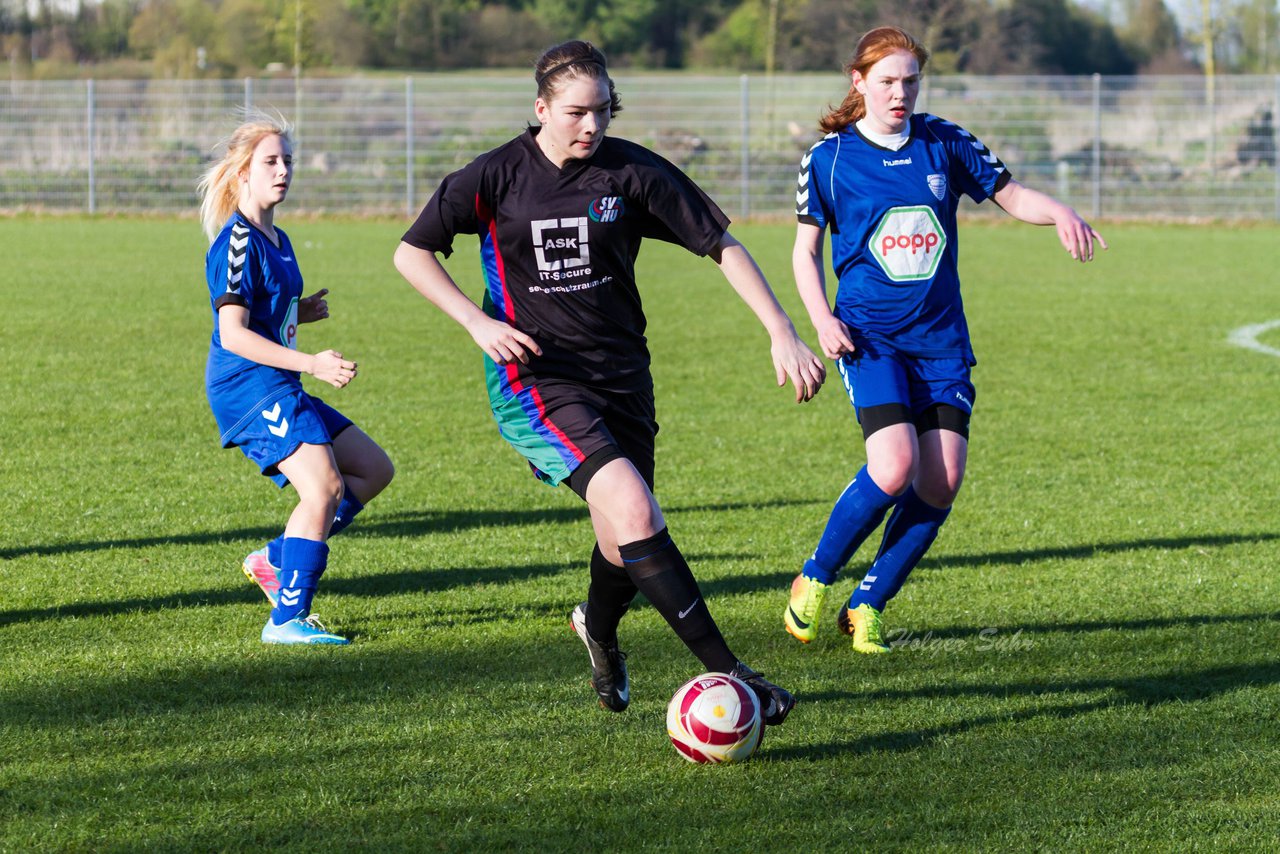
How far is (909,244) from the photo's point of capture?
4.80 m

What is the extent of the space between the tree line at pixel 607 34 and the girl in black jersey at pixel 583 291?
2466 inches

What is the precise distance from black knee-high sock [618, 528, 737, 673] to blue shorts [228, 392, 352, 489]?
1.52m

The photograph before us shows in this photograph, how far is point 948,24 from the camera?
5762 centimetres

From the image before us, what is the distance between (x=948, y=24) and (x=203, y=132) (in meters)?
34.8

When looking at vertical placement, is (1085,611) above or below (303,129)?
below

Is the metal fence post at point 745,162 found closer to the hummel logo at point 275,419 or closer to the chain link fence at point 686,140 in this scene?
the chain link fence at point 686,140

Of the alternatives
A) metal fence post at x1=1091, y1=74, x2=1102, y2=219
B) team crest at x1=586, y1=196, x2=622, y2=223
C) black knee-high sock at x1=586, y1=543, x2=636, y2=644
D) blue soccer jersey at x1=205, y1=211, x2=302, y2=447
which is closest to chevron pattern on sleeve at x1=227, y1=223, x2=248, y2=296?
blue soccer jersey at x1=205, y1=211, x2=302, y2=447

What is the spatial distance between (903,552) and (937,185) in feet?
3.85

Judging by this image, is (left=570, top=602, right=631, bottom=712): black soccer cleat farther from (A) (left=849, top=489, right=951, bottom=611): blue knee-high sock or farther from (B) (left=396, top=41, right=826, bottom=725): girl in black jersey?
(A) (left=849, top=489, right=951, bottom=611): blue knee-high sock

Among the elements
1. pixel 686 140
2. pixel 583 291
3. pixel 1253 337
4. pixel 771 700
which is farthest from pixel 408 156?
pixel 771 700

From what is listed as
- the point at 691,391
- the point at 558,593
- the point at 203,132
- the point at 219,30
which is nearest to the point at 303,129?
the point at 203,132

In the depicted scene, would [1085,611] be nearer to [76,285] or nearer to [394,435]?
[394,435]

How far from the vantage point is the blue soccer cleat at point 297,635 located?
475 cm

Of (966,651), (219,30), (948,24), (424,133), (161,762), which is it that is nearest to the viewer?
(161,762)
